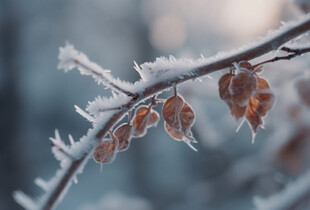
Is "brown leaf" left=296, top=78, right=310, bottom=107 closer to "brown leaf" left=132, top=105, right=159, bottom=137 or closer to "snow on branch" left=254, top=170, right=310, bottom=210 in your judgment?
"snow on branch" left=254, top=170, right=310, bottom=210

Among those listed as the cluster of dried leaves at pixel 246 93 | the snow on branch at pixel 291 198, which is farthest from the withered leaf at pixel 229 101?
the snow on branch at pixel 291 198

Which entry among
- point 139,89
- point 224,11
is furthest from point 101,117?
point 224,11

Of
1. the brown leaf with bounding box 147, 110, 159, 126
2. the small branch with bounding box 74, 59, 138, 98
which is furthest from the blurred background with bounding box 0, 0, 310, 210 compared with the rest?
the small branch with bounding box 74, 59, 138, 98

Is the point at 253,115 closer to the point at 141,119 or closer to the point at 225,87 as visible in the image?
the point at 225,87

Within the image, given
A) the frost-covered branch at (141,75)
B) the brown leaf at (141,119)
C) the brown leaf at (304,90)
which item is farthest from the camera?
the brown leaf at (304,90)

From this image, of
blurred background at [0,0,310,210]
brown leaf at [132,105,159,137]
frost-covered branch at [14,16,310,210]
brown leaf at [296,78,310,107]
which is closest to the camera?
frost-covered branch at [14,16,310,210]

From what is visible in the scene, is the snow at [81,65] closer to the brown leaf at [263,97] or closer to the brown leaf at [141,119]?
the brown leaf at [141,119]

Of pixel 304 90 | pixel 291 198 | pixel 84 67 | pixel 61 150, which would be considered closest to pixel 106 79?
pixel 84 67
